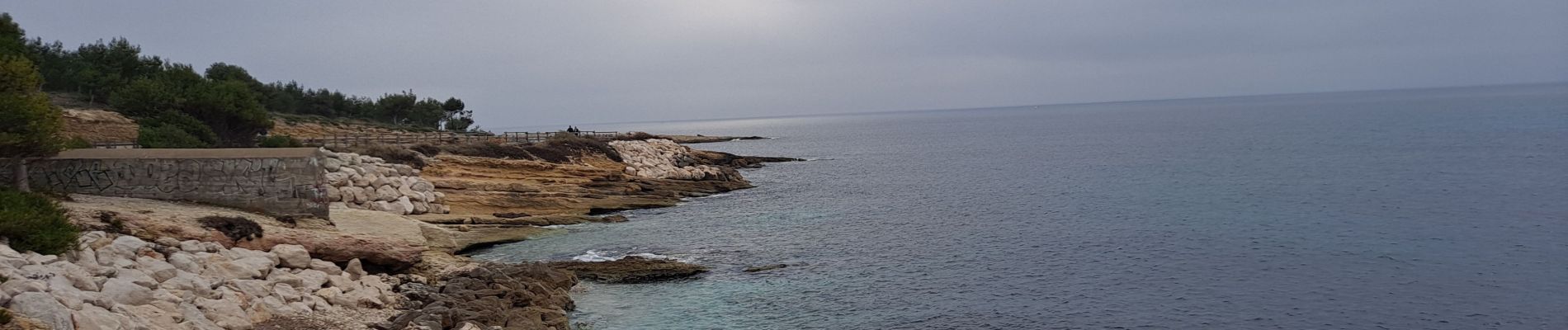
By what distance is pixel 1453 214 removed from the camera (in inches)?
1500

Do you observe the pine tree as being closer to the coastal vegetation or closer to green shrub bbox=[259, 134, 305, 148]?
the coastal vegetation

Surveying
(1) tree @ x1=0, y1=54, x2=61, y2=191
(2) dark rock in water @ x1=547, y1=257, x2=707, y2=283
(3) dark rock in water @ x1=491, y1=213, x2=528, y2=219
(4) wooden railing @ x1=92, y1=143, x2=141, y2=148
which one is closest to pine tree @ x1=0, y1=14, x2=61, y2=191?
(1) tree @ x1=0, y1=54, x2=61, y2=191

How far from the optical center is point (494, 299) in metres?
21.5

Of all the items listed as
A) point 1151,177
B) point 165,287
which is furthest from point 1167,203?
point 165,287

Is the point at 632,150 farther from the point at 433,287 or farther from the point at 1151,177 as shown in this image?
the point at 433,287

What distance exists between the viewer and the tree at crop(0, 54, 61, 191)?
21516mm

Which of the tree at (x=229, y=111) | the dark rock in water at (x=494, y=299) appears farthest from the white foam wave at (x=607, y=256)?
the tree at (x=229, y=111)

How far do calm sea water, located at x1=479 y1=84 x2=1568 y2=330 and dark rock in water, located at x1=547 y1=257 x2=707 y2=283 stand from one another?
0.73 meters

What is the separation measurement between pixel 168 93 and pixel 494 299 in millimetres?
36268

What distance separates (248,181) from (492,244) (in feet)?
32.1

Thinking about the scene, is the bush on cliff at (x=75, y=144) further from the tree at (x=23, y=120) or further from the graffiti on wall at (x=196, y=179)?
the graffiti on wall at (x=196, y=179)

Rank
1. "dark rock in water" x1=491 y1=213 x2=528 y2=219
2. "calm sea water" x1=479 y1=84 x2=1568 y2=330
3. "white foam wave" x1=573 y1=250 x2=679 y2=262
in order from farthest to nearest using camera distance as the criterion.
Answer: "dark rock in water" x1=491 y1=213 x2=528 y2=219, "white foam wave" x1=573 y1=250 x2=679 y2=262, "calm sea water" x1=479 y1=84 x2=1568 y2=330

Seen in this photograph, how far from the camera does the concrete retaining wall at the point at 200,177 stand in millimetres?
24672

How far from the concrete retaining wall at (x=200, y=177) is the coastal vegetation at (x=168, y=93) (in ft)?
7.69
